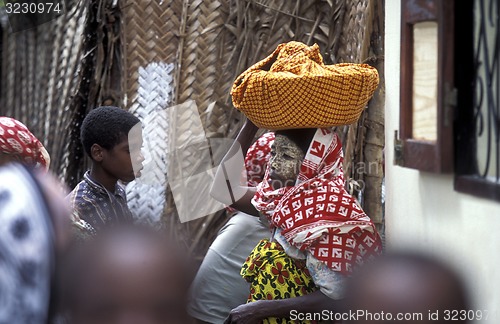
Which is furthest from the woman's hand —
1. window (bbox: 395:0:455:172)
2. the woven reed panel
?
the woven reed panel

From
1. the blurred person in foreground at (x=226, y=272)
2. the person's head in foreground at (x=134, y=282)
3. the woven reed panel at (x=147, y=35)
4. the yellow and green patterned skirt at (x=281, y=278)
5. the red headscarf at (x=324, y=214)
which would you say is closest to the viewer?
the person's head in foreground at (x=134, y=282)

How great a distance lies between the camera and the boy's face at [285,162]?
2.86 meters

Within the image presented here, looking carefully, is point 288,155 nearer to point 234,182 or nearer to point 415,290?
point 234,182

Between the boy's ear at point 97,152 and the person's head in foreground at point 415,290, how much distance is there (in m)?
2.19

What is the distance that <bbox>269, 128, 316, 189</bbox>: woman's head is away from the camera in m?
2.87

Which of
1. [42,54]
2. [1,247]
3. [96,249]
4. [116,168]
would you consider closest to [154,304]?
[96,249]

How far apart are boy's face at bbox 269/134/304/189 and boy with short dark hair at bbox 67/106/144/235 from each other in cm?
76

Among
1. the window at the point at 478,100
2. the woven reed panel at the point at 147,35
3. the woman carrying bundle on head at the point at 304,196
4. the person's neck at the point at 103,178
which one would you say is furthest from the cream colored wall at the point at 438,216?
the woven reed panel at the point at 147,35

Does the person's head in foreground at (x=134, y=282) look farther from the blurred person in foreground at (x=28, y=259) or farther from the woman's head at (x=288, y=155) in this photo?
the woman's head at (x=288, y=155)

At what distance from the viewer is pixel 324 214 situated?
109 inches

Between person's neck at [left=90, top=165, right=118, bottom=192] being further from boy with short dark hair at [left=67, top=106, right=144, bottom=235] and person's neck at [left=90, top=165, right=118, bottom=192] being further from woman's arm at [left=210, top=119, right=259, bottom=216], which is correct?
woman's arm at [left=210, top=119, right=259, bottom=216]

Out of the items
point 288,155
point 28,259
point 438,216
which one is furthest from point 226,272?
point 28,259

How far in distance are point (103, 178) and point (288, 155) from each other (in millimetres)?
950

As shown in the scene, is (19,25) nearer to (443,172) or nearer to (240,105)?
(240,105)
